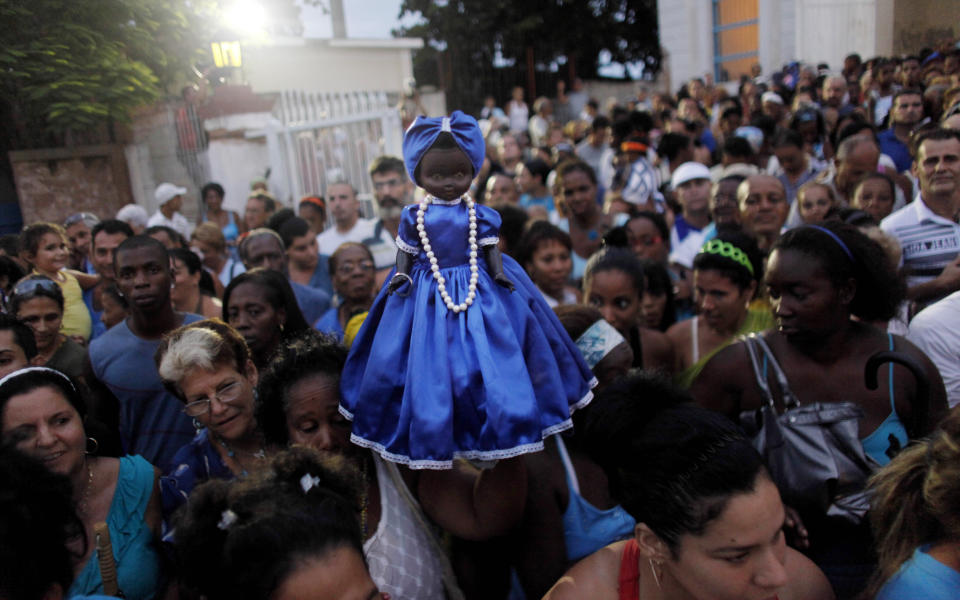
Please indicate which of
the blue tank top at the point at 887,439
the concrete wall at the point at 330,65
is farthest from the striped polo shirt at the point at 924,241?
the concrete wall at the point at 330,65

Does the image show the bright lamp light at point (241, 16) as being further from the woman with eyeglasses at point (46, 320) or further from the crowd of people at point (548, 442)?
the woman with eyeglasses at point (46, 320)

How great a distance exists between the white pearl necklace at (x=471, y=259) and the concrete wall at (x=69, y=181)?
2.79 metres

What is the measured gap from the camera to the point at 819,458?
2090mm

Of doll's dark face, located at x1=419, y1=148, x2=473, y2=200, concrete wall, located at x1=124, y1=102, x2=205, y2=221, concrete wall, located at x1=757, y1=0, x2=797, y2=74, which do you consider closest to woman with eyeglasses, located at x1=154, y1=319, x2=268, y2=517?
doll's dark face, located at x1=419, y1=148, x2=473, y2=200

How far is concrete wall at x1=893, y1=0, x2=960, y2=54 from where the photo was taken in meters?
3.51

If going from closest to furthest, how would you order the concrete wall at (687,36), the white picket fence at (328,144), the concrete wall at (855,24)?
the concrete wall at (855,24), the white picket fence at (328,144), the concrete wall at (687,36)

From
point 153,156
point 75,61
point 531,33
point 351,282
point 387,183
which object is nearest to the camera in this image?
point 75,61

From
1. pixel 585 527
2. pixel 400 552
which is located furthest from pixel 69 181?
pixel 585 527

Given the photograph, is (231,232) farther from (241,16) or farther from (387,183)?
(387,183)

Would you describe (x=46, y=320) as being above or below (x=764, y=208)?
below

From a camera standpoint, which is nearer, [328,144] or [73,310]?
[73,310]

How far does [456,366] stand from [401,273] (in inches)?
14.7

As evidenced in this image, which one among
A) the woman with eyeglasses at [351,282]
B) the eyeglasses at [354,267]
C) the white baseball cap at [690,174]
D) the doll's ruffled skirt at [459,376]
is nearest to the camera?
the doll's ruffled skirt at [459,376]

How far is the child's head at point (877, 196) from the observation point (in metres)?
4.36
